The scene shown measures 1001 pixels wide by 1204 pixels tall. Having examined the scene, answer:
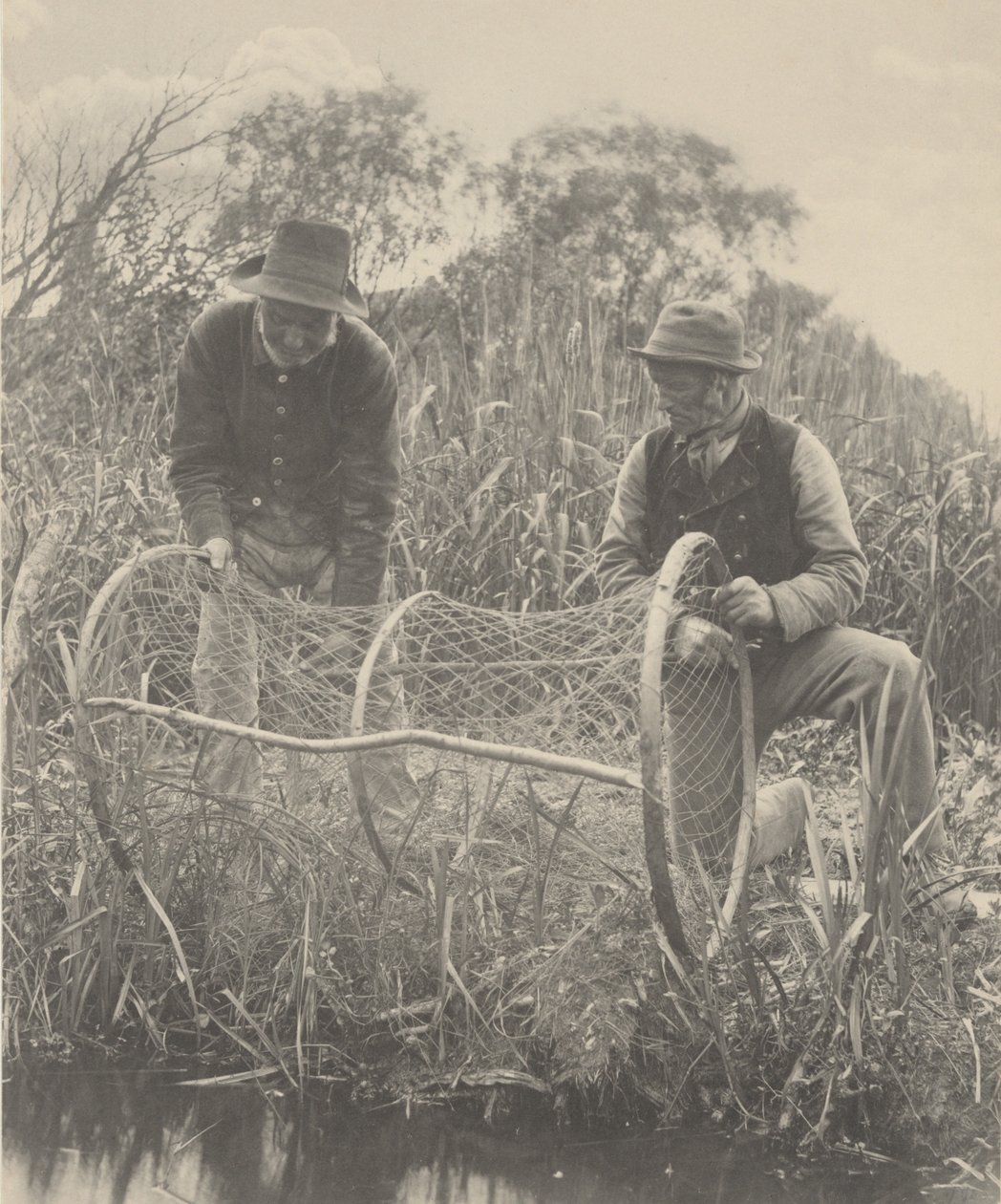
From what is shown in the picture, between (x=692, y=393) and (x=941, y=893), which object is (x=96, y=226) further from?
(x=941, y=893)

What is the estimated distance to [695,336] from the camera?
124 inches

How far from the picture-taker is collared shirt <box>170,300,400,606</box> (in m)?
3.60

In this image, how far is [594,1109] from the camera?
106 inches

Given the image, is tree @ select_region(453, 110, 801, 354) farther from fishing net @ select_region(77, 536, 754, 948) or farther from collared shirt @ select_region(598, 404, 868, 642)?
fishing net @ select_region(77, 536, 754, 948)

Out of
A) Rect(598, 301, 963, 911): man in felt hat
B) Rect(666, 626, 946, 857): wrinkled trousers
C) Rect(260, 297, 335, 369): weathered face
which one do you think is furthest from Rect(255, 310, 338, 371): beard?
Rect(666, 626, 946, 857): wrinkled trousers

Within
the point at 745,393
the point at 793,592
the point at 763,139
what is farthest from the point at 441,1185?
the point at 763,139

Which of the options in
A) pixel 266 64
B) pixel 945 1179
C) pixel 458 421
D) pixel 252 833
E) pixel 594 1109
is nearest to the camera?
pixel 945 1179

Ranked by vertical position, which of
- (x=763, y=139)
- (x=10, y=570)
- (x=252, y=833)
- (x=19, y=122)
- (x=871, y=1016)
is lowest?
(x=871, y=1016)

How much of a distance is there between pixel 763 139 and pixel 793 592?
128 centimetres

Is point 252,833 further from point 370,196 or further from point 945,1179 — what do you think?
point 370,196

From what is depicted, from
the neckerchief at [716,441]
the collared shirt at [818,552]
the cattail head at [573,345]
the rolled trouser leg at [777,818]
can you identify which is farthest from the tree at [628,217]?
the rolled trouser leg at [777,818]

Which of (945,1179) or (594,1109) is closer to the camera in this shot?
(945,1179)

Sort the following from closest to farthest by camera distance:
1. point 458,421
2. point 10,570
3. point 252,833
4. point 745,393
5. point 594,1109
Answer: point 594,1109
point 252,833
point 745,393
point 10,570
point 458,421

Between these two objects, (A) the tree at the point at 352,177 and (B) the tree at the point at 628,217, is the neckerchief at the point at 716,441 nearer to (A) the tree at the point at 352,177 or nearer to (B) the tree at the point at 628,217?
(B) the tree at the point at 628,217
